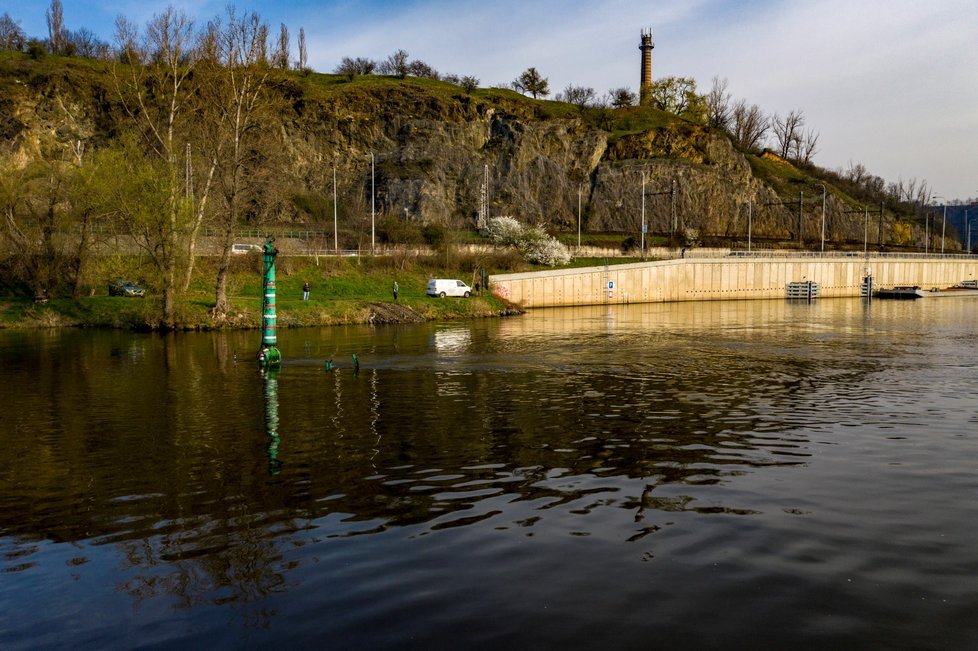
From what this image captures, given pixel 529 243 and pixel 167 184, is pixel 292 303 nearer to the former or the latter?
pixel 167 184

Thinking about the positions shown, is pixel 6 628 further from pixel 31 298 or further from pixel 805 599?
pixel 31 298

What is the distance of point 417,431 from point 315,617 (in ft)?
34.2

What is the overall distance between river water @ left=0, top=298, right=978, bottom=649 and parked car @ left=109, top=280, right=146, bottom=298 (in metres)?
32.2

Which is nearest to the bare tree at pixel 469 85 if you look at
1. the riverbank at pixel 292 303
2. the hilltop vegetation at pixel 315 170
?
the hilltop vegetation at pixel 315 170

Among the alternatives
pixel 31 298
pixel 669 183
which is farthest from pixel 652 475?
pixel 669 183

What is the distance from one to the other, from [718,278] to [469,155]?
44.7 metres

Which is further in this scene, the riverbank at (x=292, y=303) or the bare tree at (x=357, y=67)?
the bare tree at (x=357, y=67)

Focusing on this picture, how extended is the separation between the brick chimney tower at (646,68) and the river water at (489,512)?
15302cm

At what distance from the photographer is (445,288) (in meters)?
67.6

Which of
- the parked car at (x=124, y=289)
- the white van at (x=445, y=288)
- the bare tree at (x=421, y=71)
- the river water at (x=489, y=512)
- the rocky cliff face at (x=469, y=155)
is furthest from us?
the bare tree at (x=421, y=71)

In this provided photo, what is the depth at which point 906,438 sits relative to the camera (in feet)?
59.1

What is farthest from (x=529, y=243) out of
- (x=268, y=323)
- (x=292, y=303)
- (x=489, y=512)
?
(x=489, y=512)

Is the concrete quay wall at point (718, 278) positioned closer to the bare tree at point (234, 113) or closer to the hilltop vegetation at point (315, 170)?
the hilltop vegetation at point (315, 170)

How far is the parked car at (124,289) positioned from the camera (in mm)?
57781
